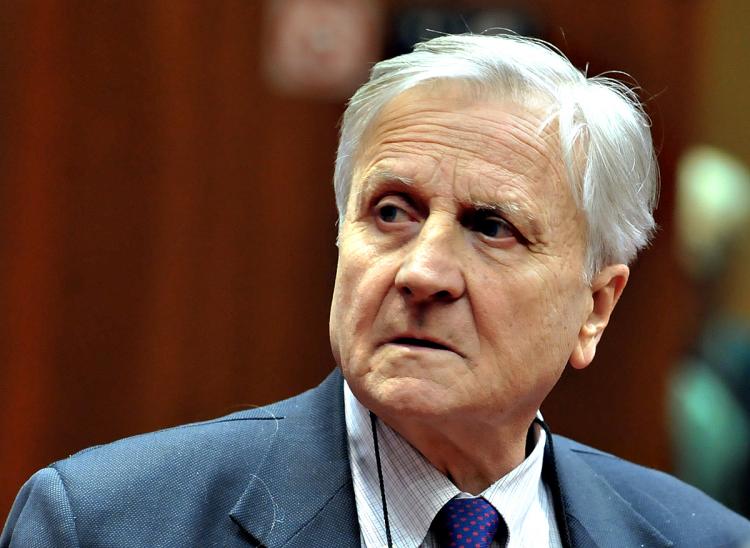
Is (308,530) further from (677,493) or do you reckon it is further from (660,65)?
(660,65)

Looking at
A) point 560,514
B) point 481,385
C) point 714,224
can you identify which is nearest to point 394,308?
point 481,385

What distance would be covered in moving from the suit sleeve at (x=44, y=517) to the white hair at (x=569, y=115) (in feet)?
2.72

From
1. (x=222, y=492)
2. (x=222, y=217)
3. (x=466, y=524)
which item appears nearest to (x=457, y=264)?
(x=466, y=524)

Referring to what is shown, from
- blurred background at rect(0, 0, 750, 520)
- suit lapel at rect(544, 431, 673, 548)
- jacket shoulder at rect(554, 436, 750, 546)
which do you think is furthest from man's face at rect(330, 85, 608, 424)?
blurred background at rect(0, 0, 750, 520)

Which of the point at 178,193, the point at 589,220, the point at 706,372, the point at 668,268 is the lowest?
the point at 706,372

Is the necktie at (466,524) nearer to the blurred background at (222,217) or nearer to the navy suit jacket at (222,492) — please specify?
the navy suit jacket at (222,492)

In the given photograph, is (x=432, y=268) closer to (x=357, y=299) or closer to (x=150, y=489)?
(x=357, y=299)

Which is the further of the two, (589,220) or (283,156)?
(283,156)

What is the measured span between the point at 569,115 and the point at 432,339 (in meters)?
0.57

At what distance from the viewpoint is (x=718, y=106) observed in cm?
543

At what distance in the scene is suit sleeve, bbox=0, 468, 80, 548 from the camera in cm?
Result: 221

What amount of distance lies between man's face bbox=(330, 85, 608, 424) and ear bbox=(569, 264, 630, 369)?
0.06 metres

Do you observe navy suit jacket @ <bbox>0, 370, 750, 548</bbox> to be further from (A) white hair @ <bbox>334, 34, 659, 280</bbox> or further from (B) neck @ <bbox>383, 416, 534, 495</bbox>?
(A) white hair @ <bbox>334, 34, 659, 280</bbox>

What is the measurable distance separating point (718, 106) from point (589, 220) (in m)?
3.11
